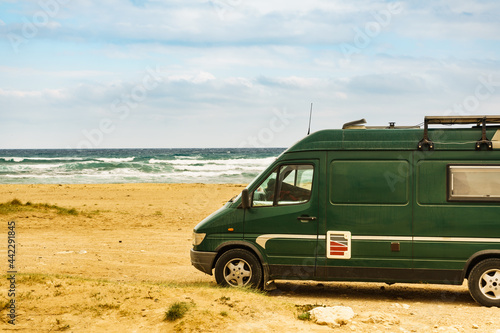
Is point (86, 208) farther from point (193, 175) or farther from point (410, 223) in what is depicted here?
point (193, 175)

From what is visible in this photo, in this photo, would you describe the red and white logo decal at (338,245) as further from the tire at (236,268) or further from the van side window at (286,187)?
the tire at (236,268)

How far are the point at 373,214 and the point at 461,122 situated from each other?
75.1 inches

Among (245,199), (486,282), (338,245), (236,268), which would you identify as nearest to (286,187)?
(245,199)

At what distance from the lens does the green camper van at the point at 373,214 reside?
9164mm

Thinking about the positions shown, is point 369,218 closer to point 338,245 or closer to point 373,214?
point 373,214

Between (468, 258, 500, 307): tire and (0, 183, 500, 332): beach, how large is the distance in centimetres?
22

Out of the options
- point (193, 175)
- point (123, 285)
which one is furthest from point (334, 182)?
point (193, 175)

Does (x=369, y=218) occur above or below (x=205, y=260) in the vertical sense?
above

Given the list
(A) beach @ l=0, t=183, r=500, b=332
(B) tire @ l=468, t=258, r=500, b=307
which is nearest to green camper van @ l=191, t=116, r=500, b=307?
(B) tire @ l=468, t=258, r=500, b=307

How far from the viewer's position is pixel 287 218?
959cm

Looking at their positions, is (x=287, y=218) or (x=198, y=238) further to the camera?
(x=198, y=238)

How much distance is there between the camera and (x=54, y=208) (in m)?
20.9

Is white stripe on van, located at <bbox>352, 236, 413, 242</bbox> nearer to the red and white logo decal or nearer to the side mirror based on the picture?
the red and white logo decal

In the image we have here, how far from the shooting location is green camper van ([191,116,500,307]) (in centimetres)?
916
